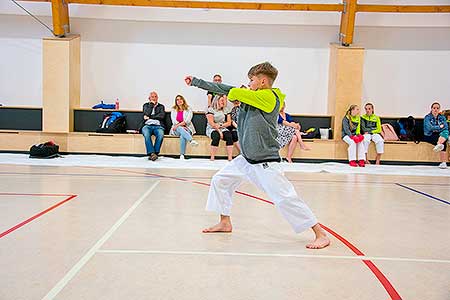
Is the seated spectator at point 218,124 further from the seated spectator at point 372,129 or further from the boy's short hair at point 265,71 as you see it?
the boy's short hair at point 265,71

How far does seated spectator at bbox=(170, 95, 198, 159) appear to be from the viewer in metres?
10.3

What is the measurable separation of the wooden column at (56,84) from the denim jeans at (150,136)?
1.90m

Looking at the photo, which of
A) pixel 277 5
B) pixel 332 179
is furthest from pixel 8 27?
pixel 332 179

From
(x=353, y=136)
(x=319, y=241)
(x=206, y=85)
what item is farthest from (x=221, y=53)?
(x=319, y=241)

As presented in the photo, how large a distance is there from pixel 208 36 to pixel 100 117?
10.3 feet

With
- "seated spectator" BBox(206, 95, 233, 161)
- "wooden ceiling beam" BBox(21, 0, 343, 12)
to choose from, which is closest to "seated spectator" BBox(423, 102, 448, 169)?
"wooden ceiling beam" BBox(21, 0, 343, 12)

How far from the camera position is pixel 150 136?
1020 centimetres

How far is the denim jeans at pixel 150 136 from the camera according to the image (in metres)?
10.1

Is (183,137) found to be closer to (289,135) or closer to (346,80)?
(289,135)

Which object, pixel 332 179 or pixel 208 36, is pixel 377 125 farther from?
pixel 208 36

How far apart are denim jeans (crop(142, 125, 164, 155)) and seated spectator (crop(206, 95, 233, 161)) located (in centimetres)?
105

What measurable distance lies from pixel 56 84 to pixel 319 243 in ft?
28.6

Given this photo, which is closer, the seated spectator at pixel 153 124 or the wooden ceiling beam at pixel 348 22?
the seated spectator at pixel 153 124

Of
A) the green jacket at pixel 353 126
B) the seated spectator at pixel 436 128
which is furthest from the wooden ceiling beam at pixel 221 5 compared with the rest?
the seated spectator at pixel 436 128
